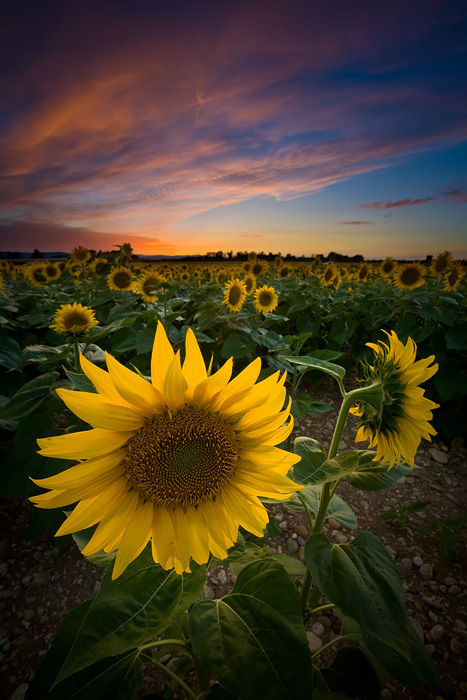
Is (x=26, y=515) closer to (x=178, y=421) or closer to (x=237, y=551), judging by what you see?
(x=237, y=551)

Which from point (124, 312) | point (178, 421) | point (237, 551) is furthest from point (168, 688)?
point (124, 312)

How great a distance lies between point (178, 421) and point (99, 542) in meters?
0.33

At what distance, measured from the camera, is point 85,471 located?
76 cm

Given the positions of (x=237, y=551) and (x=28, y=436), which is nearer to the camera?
(x=237, y=551)

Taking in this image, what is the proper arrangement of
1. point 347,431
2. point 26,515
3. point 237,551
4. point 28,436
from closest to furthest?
point 237,551 < point 28,436 < point 26,515 < point 347,431

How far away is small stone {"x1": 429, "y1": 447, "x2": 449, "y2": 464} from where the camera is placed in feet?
11.3

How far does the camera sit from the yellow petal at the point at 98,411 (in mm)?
724

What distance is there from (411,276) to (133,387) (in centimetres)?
624

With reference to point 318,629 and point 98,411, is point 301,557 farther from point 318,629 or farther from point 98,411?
point 98,411

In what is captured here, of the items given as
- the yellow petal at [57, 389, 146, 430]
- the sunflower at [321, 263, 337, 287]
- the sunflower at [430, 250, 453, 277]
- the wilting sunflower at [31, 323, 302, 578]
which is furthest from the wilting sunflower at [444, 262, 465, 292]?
the yellow petal at [57, 389, 146, 430]

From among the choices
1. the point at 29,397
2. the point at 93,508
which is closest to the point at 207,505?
the point at 93,508

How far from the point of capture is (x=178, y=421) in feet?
2.78

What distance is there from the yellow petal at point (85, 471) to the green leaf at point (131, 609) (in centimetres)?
28

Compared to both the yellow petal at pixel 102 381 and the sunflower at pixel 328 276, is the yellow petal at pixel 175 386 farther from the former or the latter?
the sunflower at pixel 328 276
